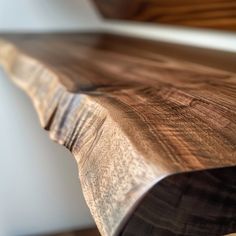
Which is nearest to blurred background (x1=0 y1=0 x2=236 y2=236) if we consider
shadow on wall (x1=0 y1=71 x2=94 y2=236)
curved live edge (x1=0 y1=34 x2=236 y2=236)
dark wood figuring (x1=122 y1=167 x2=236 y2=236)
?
shadow on wall (x1=0 y1=71 x2=94 y2=236)

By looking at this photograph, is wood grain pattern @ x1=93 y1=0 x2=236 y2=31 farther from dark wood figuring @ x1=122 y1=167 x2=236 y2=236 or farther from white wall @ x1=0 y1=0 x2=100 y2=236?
dark wood figuring @ x1=122 y1=167 x2=236 y2=236

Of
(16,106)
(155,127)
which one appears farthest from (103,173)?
(16,106)

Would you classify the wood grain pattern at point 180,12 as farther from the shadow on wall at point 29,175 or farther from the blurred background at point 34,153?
the shadow on wall at point 29,175

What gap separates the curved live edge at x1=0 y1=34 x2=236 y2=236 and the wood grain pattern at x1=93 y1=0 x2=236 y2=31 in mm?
322

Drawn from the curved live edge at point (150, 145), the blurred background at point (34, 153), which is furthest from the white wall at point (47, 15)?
the curved live edge at point (150, 145)

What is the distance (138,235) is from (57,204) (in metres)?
1.31

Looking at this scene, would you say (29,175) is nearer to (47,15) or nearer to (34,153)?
(34,153)

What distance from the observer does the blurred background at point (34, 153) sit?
140 centimetres

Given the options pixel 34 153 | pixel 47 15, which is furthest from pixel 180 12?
pixel 34 153

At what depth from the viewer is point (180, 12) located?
39.7 inches

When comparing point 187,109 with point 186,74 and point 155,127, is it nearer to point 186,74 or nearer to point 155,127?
point 155,127

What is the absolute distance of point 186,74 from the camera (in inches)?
24.6

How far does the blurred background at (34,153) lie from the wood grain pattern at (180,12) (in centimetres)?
8

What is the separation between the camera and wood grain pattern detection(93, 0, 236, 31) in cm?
86
